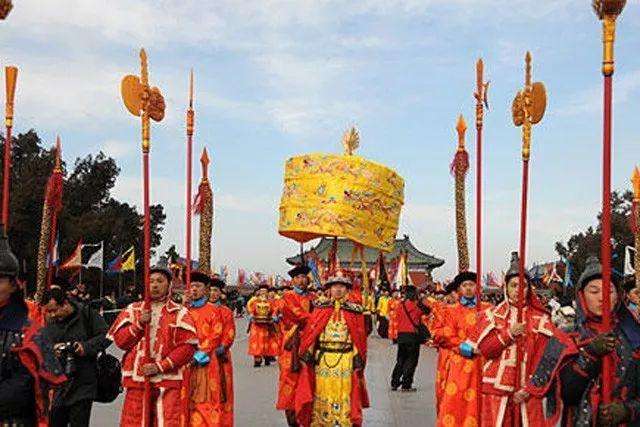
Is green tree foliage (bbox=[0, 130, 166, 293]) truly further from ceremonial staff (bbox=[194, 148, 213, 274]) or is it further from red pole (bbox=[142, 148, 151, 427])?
red pole (bbox=[142, 148, 151, 427])

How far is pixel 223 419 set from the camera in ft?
28.1

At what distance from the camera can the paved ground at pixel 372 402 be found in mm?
10766

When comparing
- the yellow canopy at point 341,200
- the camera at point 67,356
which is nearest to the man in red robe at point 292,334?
the yellow canopy at point 341,200

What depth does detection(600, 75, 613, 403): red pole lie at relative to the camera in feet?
13.9

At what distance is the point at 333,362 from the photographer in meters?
9.11

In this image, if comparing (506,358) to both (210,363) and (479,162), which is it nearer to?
(479,162)

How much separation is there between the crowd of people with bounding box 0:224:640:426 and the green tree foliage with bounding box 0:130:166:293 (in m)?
21.9

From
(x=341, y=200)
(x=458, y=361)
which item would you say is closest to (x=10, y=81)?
(x=341, y=200)

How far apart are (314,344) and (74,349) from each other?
9.09ft

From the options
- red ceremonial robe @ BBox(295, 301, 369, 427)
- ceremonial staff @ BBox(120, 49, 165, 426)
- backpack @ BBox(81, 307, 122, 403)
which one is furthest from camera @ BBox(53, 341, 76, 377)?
red ceremonial robe @ BBox(295, 301, 369, 427)

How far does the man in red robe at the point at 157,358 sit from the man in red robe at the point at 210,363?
1304mm

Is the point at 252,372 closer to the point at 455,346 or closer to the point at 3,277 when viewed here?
the point at 455,346

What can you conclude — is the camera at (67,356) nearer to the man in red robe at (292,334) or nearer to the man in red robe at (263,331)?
the man in red robe at (292,334)

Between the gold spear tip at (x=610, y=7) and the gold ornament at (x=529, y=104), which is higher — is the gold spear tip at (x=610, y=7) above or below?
above
